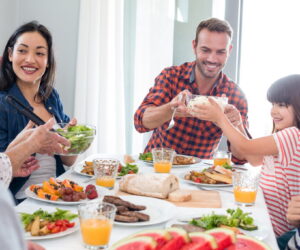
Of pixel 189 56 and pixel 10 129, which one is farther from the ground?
pixel 189 56

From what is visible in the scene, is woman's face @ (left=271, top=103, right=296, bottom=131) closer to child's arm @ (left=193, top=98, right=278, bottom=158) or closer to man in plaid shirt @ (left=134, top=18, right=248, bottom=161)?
child's arm @ (left=193, top=98, right=278, bottom=158)

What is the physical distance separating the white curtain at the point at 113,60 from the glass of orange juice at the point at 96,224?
9.54ft

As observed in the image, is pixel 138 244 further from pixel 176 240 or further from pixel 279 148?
pixel 279 148

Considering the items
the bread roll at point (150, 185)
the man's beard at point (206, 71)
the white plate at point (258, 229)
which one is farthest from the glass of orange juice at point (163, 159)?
the man's beard at point (206, 71)

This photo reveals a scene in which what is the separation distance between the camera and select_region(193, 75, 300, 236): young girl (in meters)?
2.01

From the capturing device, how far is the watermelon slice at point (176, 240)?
101 cm

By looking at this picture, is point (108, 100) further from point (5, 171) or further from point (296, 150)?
point (5, 171)

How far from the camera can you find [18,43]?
2.67 meters

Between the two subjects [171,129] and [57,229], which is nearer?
[57,229]

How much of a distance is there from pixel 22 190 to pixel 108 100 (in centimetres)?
191

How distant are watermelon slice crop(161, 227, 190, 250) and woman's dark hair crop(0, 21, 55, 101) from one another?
6.25ft

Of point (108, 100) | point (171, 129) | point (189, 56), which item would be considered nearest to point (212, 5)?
point (189, 56)

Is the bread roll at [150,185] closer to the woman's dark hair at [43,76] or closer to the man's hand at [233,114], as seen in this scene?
the man's hand at [233,114]

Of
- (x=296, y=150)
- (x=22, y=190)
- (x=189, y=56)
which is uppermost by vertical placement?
(x=189, y=56)
